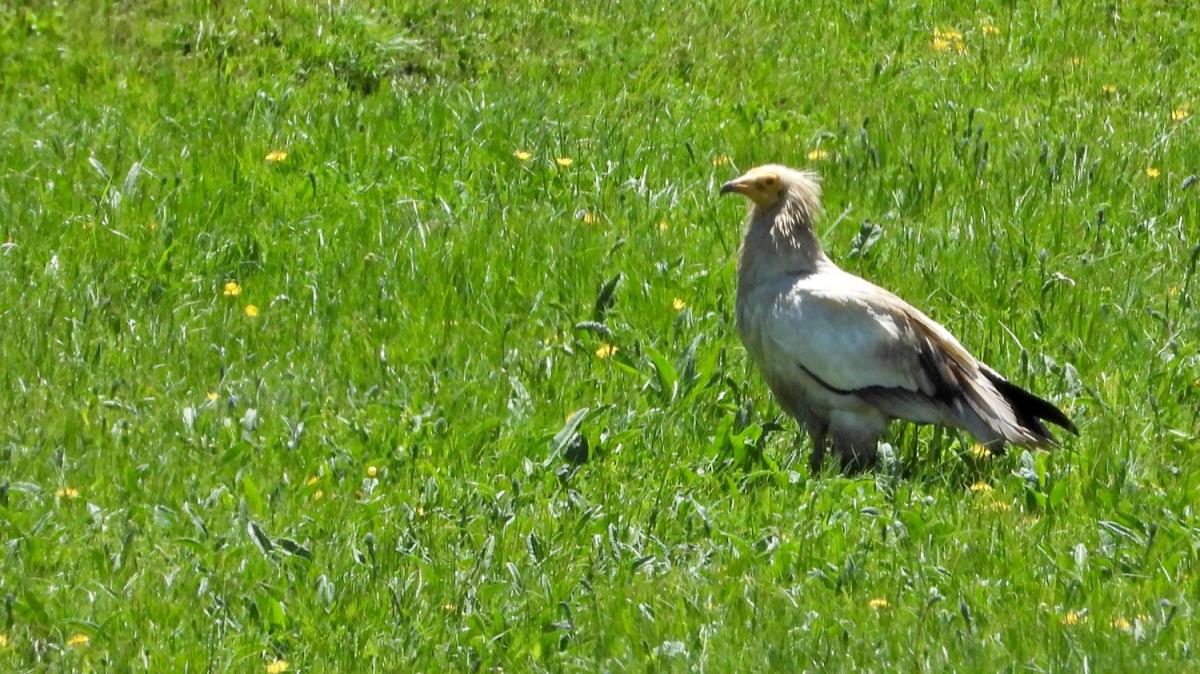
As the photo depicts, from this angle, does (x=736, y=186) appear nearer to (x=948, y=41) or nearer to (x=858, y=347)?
(x=858, y=347)

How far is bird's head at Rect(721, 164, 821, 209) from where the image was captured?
746 cm

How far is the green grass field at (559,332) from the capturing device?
18.0 ft

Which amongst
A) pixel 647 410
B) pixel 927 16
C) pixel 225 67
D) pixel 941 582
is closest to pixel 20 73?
pixel 225 67

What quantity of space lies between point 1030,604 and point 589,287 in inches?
116

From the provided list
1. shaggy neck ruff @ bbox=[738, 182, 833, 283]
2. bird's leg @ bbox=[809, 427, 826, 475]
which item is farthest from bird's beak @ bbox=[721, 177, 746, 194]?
bird's leg @ bbox=[809, 427, 826, 475]

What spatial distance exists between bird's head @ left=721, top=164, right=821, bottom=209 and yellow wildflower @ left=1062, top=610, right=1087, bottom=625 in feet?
8.24

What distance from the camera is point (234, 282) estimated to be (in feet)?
25.8

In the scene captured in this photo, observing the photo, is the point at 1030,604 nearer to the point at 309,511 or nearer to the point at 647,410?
the point at 647,410

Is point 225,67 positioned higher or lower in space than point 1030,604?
lower

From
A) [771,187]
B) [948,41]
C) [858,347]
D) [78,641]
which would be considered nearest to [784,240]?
[771,187]

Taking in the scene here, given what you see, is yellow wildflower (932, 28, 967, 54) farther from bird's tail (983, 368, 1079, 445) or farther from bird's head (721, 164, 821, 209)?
bird's tail (983, 368, 1079, 445)

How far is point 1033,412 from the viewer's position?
6.94m

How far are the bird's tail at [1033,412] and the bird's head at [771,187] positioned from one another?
3.67 ft

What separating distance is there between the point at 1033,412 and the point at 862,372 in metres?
0.65
